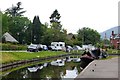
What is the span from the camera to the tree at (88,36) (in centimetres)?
12769

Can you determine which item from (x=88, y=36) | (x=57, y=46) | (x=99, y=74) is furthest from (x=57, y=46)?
(x=99, y=74)

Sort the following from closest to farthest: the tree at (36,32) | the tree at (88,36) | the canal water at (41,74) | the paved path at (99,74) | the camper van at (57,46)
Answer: the paved path at (99,74)
the canal water at (41,74)
the camper van at (57,46)
the tree at (36,32)
the tree at (88,36)

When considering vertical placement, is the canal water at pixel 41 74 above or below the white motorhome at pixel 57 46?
below

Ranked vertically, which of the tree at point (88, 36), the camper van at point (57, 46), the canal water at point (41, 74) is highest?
the tree at point (88, 36)

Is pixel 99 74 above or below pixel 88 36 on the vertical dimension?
below

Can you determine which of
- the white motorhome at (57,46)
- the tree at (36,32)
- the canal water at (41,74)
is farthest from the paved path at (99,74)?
the tree at (36,32)

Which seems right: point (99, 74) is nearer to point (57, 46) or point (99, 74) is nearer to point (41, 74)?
point (41, 74)

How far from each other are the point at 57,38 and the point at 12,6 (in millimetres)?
38054

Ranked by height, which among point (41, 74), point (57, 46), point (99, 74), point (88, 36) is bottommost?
point (41, 74)

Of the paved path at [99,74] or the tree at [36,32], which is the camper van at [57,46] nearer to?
the tree at [36,32]

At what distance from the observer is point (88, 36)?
130500mm

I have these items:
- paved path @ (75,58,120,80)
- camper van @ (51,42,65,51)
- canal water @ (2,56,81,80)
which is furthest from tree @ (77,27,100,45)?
paved path @ (75,58,120,80)

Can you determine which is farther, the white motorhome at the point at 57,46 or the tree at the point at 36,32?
the tree at the point at 36,32

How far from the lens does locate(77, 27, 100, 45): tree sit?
127688 millimetres
